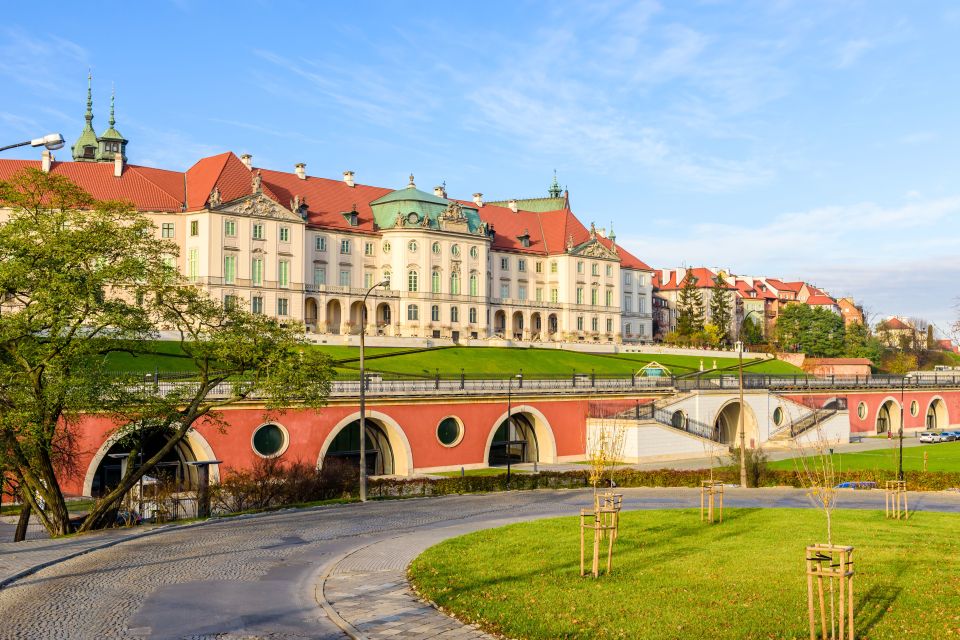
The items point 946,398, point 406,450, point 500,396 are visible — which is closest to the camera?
point 406,450

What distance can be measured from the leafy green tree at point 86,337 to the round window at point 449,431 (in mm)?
19367

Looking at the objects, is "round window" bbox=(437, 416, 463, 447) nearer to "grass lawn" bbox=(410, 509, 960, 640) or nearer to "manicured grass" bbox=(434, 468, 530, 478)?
"manicured grass" bbox=(434, 468, 530, 478)

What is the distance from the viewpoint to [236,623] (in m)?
16.6

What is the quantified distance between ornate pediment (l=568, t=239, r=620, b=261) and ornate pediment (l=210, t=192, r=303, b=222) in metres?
39.1

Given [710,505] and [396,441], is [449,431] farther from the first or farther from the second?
[710,505]

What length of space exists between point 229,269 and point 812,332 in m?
81.8

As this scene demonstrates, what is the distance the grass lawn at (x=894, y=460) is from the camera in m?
51.8

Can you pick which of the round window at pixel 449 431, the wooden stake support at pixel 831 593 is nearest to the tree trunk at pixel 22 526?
the wooden stake support at pixel 831 593

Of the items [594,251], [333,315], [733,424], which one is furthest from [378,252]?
[733,424]

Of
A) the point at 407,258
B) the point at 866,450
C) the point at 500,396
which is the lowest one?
the point at 866,450

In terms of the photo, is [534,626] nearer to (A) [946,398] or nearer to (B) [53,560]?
(B) [53,560]

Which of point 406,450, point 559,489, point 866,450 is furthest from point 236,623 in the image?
point 866,450

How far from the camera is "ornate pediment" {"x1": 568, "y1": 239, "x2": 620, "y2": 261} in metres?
117

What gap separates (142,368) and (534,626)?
162 feet
